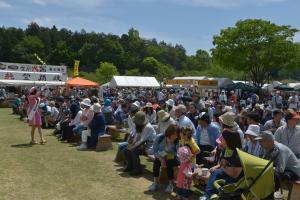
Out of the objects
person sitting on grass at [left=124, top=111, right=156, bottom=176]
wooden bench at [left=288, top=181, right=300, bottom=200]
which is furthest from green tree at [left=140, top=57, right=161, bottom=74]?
wooden bench at [left=288, top=181, right=300, bottom=200]

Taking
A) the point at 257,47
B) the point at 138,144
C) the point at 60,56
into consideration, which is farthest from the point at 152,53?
the point at 138,144

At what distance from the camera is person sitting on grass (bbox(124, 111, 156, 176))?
836 centimetres

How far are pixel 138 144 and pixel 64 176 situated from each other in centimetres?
164

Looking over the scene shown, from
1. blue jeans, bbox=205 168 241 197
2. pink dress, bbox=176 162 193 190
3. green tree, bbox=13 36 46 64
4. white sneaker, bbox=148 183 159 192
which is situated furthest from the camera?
green tree, bbox=13 36 46 64

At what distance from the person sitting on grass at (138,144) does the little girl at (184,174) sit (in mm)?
1947

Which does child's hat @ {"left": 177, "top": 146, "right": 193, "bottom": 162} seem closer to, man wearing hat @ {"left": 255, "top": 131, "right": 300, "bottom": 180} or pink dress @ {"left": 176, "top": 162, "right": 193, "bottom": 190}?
pink dress @ {"left": 176, "top": 162, "right": 193, "bottom": 190}

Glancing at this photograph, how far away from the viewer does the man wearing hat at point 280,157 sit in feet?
17.9

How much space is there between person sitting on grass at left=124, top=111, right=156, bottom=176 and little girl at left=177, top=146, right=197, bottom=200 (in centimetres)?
195

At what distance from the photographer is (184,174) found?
6355 millimetres

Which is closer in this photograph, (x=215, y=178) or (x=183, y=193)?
(x=215, y=178)

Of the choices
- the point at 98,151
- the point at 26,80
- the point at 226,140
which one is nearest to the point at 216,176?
the point at 226,140

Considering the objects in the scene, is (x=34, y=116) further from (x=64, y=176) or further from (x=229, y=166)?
(x=229, y=166)

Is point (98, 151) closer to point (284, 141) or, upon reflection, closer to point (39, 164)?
point (39, 164)

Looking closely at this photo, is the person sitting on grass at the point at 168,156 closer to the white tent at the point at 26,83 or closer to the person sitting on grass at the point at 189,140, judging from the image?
the person sitting on grass at the point at 189,140
